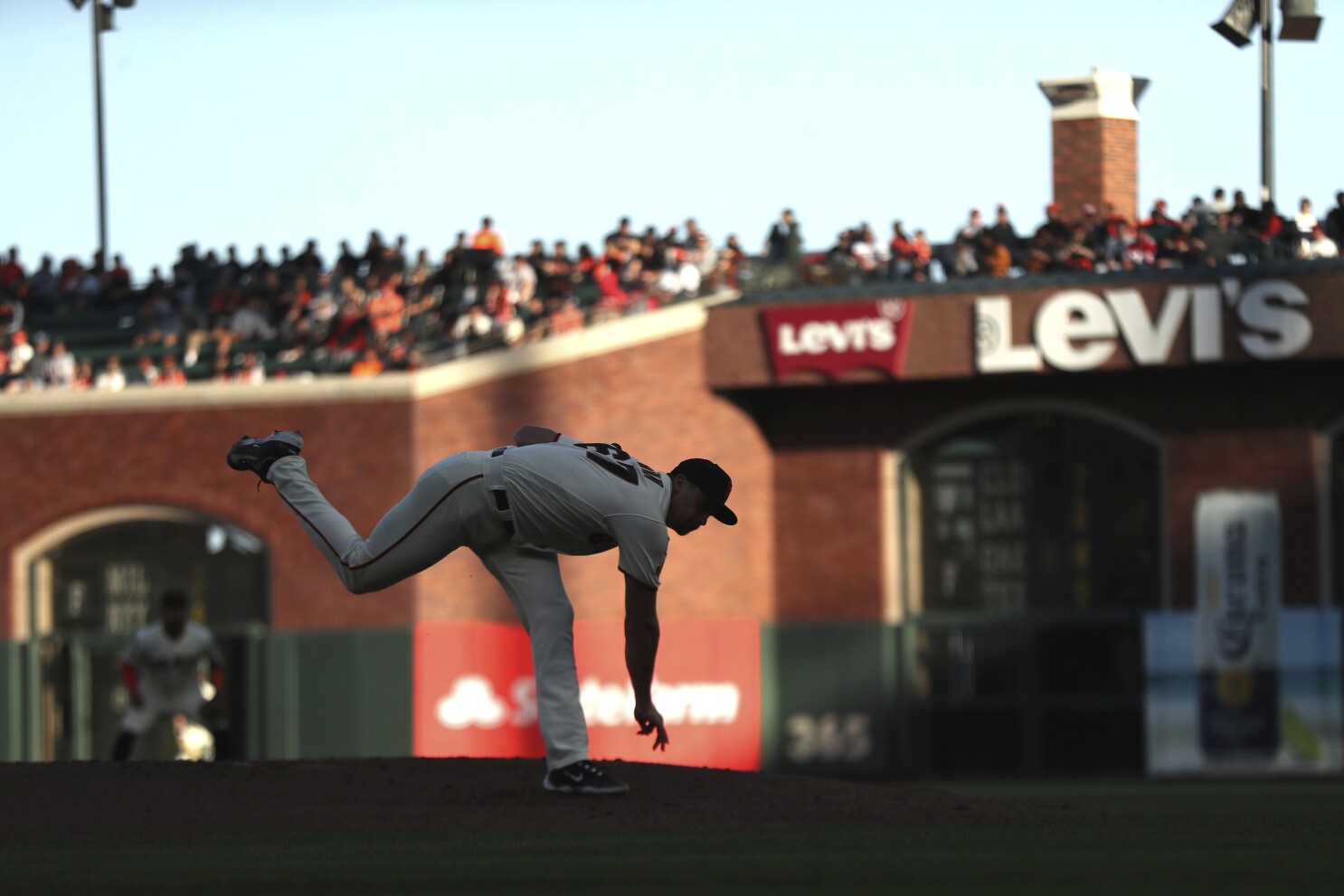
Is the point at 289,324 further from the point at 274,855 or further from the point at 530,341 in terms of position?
the point at 274,855

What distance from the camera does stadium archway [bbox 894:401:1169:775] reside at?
26.2m

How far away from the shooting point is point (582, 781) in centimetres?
1015

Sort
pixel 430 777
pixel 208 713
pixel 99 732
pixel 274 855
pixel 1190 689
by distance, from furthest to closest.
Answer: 1. pixel 99 732
2. pixel 1190 689
3. pixel 208 713
4. pixel 430 777
5. pixel 274 855

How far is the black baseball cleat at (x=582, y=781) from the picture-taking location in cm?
1011

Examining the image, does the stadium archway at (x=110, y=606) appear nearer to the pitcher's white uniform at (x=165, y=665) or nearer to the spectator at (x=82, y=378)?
the spectator at (x=82, y=378)

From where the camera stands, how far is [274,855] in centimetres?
816

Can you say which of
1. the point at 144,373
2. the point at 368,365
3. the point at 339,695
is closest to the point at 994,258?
the point at 368,365

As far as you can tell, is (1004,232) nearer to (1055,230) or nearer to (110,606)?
(1055,230)

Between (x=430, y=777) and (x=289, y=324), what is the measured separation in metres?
18.6

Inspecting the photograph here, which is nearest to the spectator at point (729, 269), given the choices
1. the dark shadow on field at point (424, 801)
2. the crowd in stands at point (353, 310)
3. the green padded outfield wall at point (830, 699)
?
the crowd in stands at point (353, 310)

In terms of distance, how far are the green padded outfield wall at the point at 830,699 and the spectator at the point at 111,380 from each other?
9.22m

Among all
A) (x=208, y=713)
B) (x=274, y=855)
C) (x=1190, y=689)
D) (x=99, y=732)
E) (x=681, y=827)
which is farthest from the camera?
(x=99, y=732)

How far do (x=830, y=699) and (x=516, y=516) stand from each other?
A: 17.8 m

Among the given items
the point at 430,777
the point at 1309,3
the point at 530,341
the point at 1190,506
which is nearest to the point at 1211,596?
the point at 1190,506
